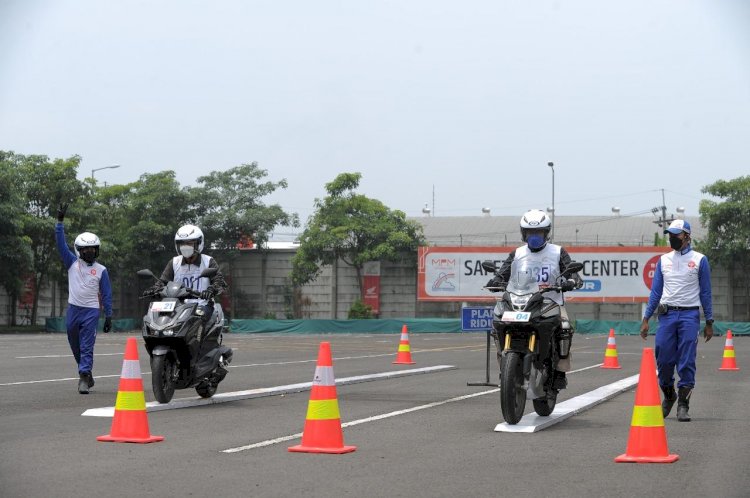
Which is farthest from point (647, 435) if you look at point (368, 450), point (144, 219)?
point (144, 219)

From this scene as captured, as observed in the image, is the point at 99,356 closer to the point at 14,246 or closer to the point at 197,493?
the point at 197,493

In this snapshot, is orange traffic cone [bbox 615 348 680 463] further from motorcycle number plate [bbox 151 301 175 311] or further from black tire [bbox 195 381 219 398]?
black tire [bbox 195 381 219 398]

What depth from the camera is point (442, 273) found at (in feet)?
209

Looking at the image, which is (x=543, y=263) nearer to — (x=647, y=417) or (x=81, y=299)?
(x=647, y=417)

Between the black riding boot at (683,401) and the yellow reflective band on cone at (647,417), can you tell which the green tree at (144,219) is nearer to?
the black riding boot at (683,401)

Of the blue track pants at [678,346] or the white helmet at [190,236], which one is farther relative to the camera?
the white helmet at [190,236]

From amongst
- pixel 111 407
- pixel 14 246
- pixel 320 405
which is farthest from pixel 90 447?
pixel 14 246

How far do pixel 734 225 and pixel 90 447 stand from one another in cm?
5718

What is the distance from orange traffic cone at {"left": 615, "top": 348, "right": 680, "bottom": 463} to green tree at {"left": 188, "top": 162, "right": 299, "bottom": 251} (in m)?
57.8

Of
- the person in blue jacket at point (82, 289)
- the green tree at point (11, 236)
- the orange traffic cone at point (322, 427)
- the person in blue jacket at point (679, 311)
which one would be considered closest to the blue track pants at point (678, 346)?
the person in blue jacket at point (679, 311)

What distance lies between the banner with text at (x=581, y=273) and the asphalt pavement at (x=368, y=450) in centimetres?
4717

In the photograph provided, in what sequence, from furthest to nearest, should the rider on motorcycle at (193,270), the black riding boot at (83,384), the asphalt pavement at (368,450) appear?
the black riding boot at (83,384) < the rider on motorcycle at (193,270) < the asphalt pavement at (368,450)

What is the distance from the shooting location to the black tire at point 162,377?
12023 millimetres

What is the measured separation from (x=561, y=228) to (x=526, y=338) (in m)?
85.6
